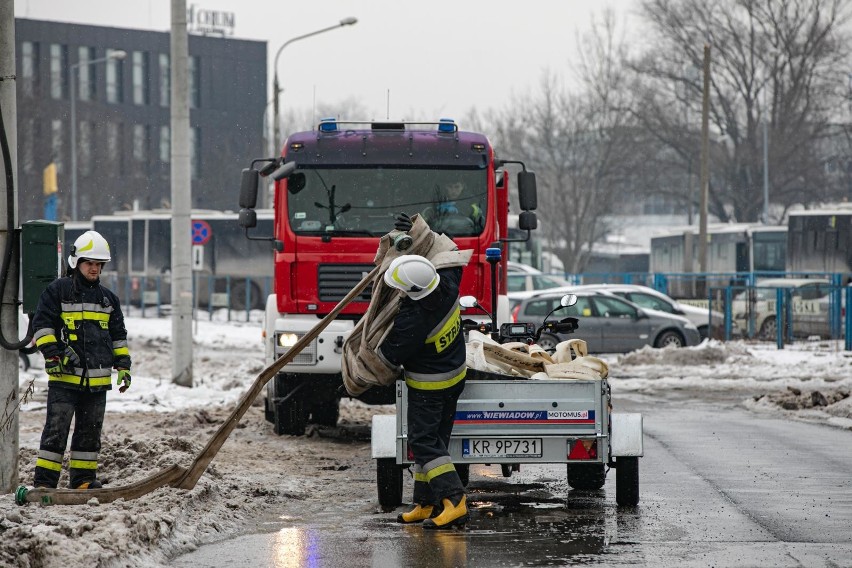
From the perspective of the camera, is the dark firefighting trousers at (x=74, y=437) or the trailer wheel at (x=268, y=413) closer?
the dark firefighting trousers at (x=74, y=437)

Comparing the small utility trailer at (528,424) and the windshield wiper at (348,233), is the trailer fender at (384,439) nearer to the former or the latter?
the small utility trailer at (528,424)

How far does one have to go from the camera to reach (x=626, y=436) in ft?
30.6

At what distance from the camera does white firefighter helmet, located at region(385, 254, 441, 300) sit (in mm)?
8461

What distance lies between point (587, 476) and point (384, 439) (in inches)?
74.9

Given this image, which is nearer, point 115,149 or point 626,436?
point 626,436

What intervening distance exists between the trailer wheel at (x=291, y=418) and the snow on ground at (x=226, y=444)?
0.39 feet

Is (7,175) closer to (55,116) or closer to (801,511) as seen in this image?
(801,511)

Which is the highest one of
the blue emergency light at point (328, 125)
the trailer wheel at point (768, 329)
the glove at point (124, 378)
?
the blue emergency light at point (328, 125)

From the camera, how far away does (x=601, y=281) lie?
121ft

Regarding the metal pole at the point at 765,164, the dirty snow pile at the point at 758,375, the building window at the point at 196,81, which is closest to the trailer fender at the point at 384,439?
the dirty snow pile at the point at 758,375

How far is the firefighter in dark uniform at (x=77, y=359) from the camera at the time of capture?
923cm

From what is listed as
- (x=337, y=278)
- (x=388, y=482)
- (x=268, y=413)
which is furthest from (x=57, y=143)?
(x=388, y=482)

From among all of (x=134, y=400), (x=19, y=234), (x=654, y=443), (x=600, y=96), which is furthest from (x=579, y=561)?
(x=600, y=96)

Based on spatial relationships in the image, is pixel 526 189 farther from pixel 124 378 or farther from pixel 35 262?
pixel 35 262
